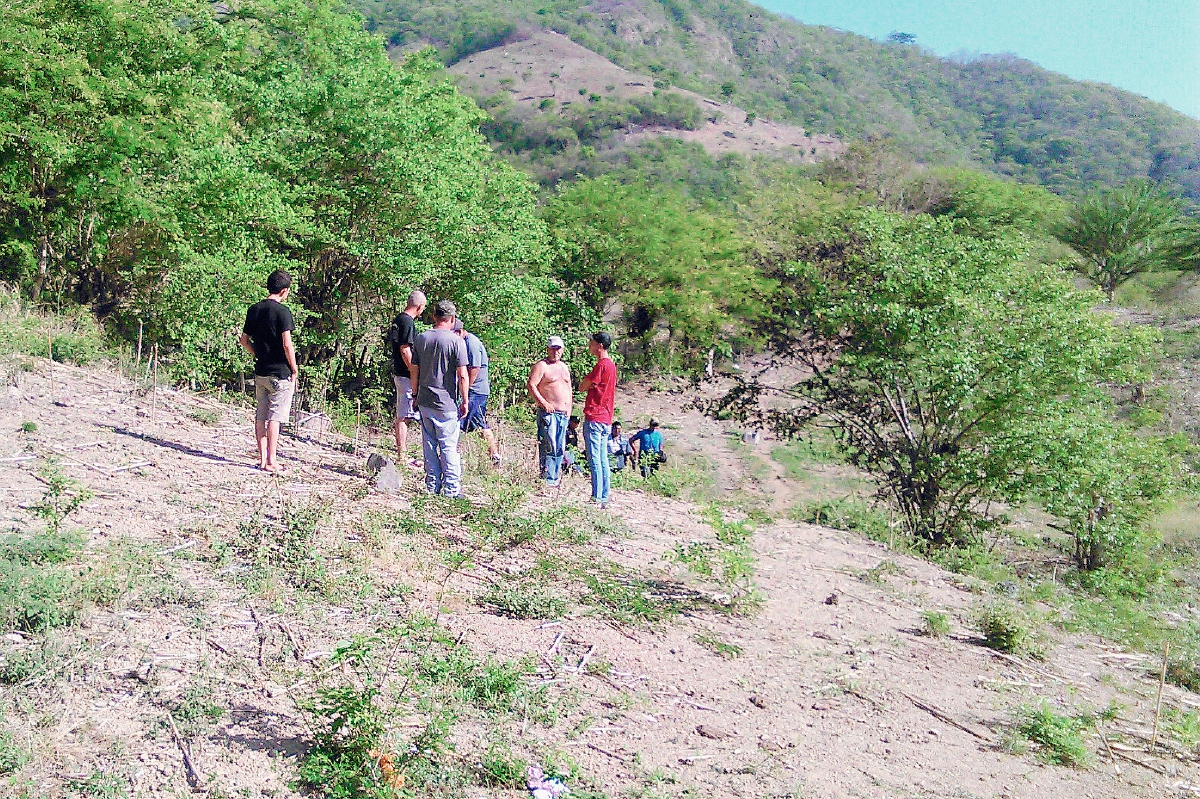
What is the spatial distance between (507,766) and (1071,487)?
10.7 metres

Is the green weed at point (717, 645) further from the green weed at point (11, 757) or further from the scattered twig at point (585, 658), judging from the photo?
the green weed at point (11, 757)

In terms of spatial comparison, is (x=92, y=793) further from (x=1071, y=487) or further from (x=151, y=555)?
(x=1071, y=487)

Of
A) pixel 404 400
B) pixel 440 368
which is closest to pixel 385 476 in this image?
pixel 440 368

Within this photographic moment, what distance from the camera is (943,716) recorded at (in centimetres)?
527

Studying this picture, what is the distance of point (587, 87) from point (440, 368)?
106 m

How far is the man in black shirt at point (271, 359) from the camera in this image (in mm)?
7141

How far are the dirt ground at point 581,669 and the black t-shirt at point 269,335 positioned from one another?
78 centimetres

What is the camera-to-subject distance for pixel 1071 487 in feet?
40.2

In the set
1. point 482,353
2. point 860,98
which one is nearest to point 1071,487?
point 482,353

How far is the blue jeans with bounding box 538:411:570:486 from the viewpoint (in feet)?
29.3

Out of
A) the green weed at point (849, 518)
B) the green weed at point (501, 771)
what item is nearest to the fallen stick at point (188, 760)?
the green weed at point (501, 771)

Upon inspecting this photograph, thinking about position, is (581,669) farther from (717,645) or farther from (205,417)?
(205,417)

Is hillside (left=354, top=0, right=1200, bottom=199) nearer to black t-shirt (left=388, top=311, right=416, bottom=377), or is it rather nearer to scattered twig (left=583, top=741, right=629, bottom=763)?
black t-shirt (left=388, top=311, right=416, bottom=377)

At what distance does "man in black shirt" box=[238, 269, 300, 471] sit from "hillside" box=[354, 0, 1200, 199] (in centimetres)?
8052
